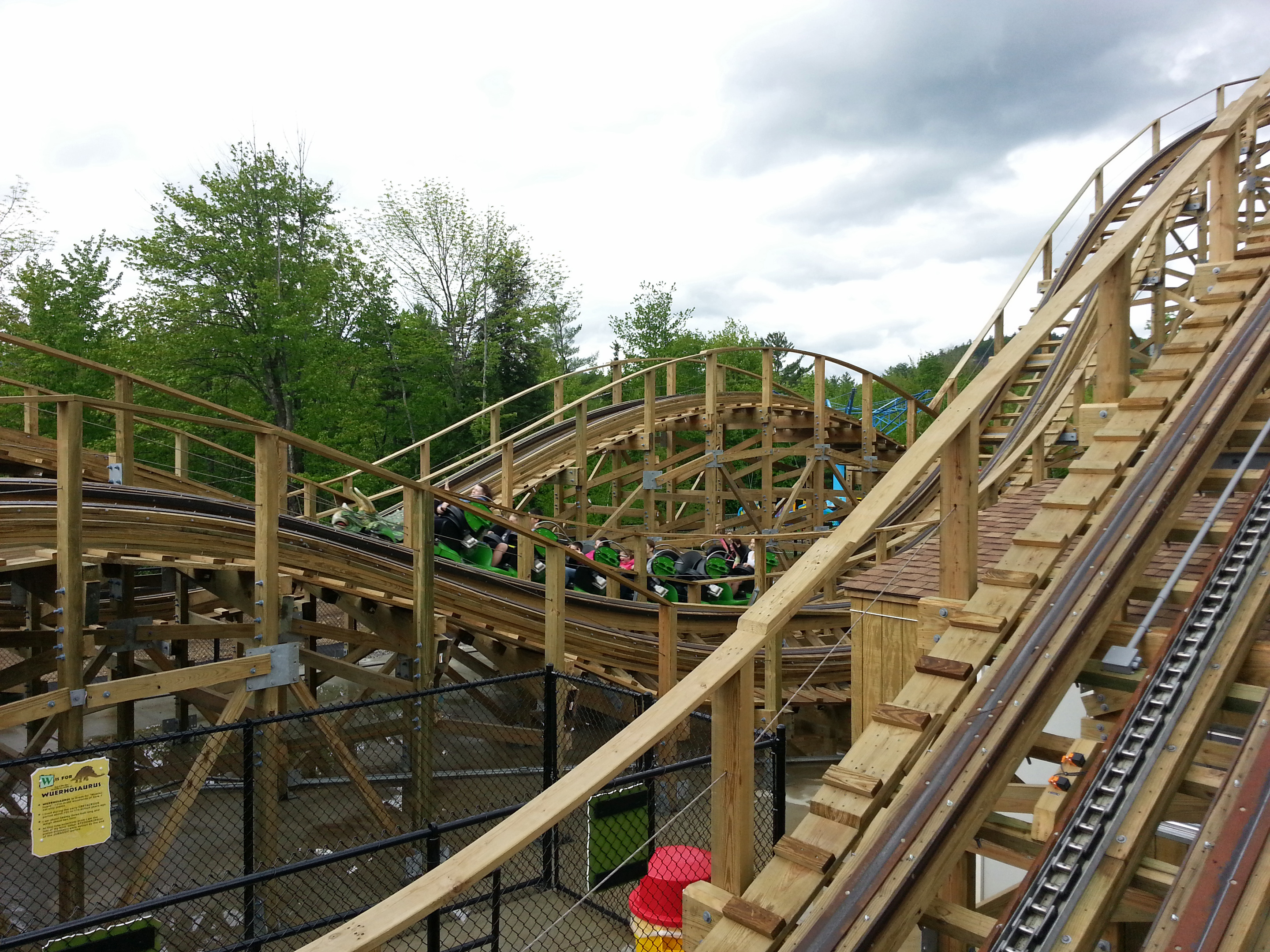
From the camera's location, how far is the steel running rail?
7.82 feet

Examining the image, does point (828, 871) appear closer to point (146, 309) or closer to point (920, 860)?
point (920, 860)

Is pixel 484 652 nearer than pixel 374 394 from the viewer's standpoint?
Yes

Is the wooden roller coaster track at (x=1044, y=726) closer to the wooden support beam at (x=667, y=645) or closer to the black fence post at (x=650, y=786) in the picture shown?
the black fence post at (x=650, y=786)

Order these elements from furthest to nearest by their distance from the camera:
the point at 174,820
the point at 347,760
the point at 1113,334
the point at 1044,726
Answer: the point at 347,760, the point at 174,820, the point at 1113,334, the point at 1044,726

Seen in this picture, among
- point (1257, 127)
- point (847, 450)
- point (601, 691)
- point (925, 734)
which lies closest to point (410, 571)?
point (601, 691)

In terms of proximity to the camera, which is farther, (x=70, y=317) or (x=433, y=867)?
(x=70, y=317)

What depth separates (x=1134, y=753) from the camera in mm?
2736

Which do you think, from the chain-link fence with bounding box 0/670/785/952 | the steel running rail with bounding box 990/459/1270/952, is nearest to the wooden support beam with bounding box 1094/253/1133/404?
the steel running rail with bounding box 990/459/1270/952

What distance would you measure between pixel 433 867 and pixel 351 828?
3766 millimetres

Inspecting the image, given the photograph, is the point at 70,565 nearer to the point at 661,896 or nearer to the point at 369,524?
the point at 661,896

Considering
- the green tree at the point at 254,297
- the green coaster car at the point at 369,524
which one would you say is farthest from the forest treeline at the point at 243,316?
the green coaster car at the point at 369,524

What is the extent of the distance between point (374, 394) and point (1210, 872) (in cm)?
2236

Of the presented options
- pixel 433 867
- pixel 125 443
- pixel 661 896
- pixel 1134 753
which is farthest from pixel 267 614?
pixel 1134 753

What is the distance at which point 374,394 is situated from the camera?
75.9 ft
